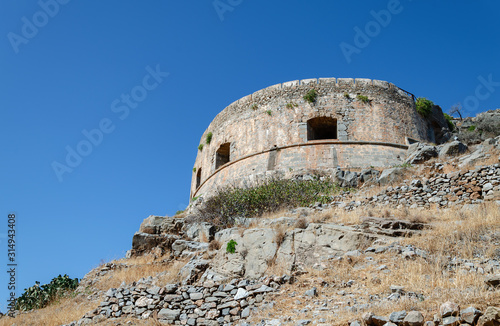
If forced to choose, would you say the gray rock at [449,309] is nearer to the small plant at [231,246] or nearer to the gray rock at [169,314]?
the gray rock at [169,314]

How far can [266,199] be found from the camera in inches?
494

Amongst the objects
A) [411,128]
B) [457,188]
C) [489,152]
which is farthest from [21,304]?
[411,128]

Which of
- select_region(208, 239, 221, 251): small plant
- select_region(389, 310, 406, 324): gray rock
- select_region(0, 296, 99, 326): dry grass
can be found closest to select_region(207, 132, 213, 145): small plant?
select_region(0, 296, 99, 326): dry grass

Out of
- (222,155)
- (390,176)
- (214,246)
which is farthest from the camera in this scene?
(222,155)

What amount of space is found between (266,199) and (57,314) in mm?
5869

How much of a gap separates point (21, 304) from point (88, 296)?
1.95 m

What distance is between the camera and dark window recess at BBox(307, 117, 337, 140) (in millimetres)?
16344

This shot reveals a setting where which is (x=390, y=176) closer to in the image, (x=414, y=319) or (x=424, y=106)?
(x=424, y=106)

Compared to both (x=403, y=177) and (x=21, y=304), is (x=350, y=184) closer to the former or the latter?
(x=403, y=177)

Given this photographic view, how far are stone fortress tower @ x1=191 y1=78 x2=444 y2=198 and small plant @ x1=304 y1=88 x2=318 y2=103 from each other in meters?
0.09

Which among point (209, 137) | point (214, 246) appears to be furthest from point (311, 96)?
point (214, 246)

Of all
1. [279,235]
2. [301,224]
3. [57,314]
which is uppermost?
[301,224]

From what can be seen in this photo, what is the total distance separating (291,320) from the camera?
5688mm

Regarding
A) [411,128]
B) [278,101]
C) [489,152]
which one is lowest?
[489,152]
